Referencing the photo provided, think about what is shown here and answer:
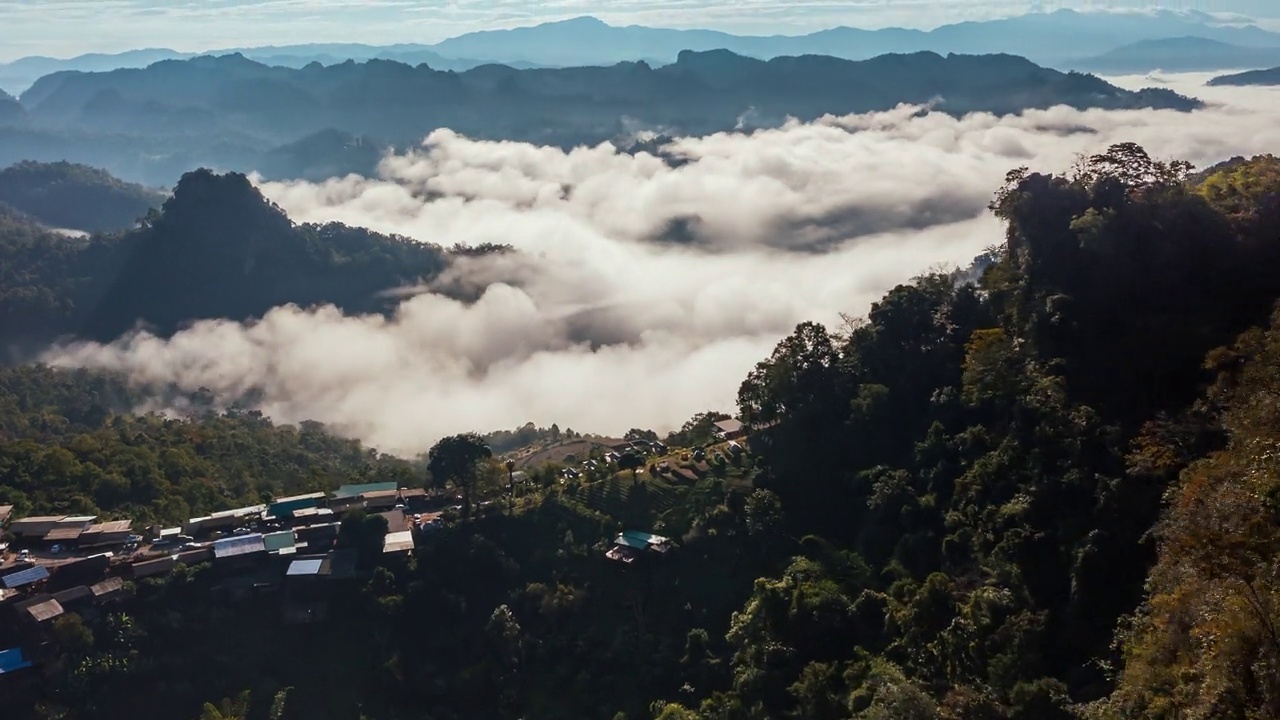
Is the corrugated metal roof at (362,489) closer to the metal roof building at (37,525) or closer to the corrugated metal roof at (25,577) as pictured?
the metal roof building at (37,525)

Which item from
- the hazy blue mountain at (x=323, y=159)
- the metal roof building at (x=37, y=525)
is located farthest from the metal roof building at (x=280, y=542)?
the hazy blue mountain at (x=323, y=159)

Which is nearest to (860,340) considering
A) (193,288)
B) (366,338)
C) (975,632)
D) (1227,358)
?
(1227,358)

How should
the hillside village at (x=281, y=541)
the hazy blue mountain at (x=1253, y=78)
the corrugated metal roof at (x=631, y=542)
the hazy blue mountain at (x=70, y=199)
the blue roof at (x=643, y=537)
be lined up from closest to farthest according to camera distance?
the hillside village at (x=281, y=541) < the corrugated metal roof at (x=631, y=542) < the blue roof at (x=643, y=537) < the hazy blue mountain at (x=1253, y=78) < the hazy blue mountain at (x=70, y=199)

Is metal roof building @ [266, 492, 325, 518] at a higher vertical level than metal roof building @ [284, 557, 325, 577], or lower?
lower

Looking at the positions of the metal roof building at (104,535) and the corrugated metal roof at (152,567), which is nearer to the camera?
the corrugated metal roof at (152,567)

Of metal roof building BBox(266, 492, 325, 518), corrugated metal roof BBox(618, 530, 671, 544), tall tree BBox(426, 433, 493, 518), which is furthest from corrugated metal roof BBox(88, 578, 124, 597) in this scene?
corrugated metal roof BBox(618, 530, 671, 544)

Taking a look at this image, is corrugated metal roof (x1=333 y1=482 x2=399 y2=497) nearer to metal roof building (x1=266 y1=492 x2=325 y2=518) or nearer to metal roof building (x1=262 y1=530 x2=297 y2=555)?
metal roof building (x1=266 y1=492 x2=325 y2=518)
